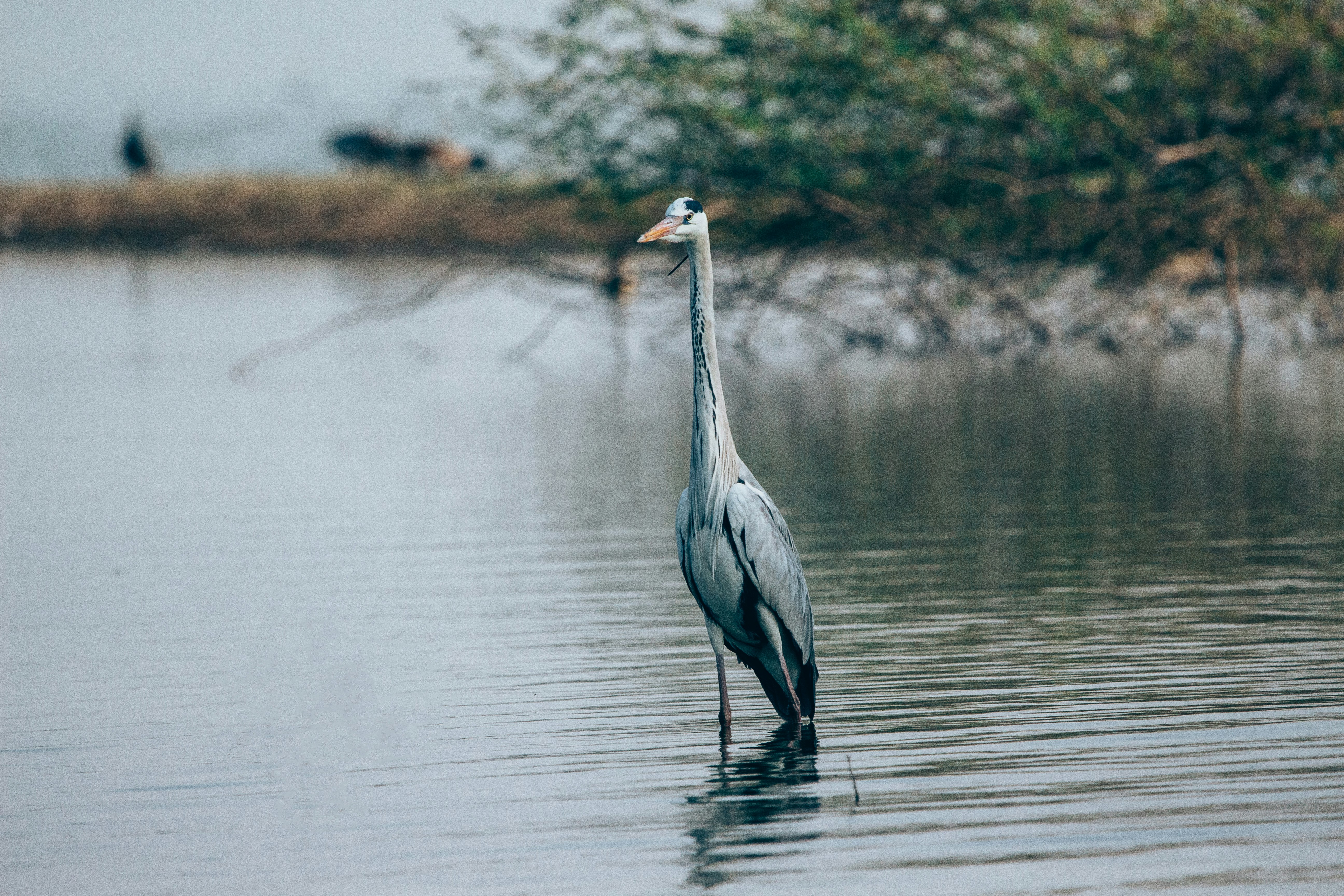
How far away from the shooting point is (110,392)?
18250 millimetres

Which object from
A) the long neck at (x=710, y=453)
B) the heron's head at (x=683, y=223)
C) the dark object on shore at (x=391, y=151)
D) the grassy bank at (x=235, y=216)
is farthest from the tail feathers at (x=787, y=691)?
the dark object on shore at (x=391, y=151)

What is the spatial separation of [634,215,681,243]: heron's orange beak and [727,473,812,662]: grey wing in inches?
34.0

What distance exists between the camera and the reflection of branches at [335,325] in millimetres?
19297

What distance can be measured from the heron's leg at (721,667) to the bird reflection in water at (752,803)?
0.31 ft

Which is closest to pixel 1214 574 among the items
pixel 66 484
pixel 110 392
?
pixel 66 484

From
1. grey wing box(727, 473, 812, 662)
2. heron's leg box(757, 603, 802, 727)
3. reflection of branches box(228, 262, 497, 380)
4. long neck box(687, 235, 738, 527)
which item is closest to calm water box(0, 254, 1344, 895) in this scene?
heron's leg box(757, 603, 802, 727)

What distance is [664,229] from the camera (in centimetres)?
571

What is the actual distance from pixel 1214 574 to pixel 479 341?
17.5m

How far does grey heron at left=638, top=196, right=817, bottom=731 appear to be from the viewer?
18.2ft

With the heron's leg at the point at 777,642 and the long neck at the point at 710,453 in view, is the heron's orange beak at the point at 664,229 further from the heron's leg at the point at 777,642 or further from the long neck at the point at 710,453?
the heron's leg at the point at 777,642

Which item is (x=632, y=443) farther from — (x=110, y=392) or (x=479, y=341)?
(x=479, y=341)

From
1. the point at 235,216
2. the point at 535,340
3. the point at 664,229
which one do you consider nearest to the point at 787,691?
the point at 664,229

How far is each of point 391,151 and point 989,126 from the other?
42.7 m

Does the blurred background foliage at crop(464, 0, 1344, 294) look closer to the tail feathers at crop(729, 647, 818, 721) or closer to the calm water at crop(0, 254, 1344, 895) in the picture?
the calm water at crop(0, 254, 1344, 895)
